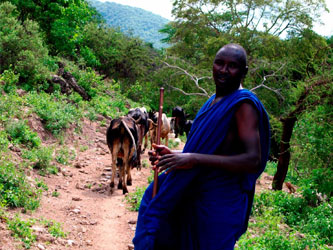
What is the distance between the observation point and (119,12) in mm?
140000

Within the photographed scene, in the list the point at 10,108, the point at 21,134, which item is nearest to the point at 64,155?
the point at 21,134

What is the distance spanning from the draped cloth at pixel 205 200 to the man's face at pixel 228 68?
8cm

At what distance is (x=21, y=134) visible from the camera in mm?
8688

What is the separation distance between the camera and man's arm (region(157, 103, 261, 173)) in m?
2.02

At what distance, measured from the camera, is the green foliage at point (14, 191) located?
17.7ft

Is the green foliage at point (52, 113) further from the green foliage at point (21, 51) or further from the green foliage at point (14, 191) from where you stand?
the green foliage at point (14, 191)

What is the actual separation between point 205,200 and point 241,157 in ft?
1.12

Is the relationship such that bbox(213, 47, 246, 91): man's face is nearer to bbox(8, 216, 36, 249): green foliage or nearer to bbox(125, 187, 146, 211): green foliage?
bbox(8, 216, 36, 249): green foliage

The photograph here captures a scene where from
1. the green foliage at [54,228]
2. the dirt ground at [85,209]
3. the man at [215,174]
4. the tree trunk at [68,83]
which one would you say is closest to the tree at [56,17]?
the tree trunk at [68,83]

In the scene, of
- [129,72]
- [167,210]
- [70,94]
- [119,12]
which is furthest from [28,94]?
[119,12]

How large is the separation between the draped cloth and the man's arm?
62 millimetres

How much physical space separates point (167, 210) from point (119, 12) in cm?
14590

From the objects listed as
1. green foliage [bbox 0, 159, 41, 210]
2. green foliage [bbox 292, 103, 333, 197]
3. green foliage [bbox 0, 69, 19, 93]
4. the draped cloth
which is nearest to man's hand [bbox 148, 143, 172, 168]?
the draped cloth

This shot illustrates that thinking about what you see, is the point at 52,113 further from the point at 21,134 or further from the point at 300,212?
the point at 300,212
